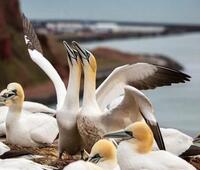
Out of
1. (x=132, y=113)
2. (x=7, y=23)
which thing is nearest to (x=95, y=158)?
(x=132, y=113)

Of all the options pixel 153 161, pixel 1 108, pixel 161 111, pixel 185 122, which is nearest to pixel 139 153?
pixel 153 161

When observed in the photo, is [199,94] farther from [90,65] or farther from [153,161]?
[153,161]

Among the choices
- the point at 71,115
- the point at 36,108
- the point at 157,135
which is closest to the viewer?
the point at 157,135

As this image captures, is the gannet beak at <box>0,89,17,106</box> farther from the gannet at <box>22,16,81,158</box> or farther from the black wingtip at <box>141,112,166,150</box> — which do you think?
the black wingtip at <box>141,112,166,150</box>

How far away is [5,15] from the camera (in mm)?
13117

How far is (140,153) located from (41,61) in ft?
4.62

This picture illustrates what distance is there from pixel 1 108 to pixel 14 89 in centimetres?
78

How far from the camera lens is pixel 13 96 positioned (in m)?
4.41

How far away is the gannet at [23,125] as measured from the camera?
169 inches

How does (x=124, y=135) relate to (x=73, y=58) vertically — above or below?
below

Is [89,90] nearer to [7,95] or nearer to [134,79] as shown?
[134,79]

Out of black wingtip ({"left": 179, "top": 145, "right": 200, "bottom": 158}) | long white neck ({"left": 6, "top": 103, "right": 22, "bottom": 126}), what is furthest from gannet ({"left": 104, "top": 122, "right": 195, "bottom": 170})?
long white neck ({"left": 6, "top": 103, "right": 22, "bottom": 126})

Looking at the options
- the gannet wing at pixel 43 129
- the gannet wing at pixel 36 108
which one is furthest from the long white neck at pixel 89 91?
the gannet wing at pixel 36 108

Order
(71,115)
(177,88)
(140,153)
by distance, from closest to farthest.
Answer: (140,153) < (71,115) < (177,88)
